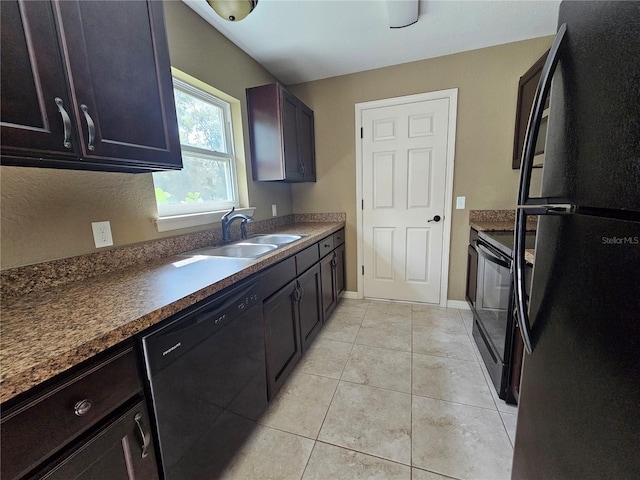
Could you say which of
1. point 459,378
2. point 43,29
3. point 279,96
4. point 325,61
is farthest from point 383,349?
point 325,61

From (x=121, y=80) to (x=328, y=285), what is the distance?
2034mm

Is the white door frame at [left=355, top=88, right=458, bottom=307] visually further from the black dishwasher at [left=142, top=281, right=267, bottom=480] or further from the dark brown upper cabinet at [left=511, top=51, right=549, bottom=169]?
the black dishwasher at [left=142, top=281, right=267, bottom=480]

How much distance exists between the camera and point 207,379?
3.33 feet

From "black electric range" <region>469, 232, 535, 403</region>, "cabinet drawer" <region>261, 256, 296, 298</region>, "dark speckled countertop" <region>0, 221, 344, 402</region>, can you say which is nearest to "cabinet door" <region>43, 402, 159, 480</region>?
"dark speckled countertop" <region>0, 221, 344, 402</region>

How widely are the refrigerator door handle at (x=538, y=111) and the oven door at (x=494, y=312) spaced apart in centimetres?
87

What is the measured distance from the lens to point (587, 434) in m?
0.56

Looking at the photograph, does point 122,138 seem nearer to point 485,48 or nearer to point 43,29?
point 43,29

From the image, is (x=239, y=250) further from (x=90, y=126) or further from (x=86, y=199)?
(x=90, y=126)

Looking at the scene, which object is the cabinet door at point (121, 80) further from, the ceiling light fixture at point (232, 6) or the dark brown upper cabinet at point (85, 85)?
the ceiling light fixture at point (232, 6)

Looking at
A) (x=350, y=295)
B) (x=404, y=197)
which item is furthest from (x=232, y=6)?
(x=350, y=295)

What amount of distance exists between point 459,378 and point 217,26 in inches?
118

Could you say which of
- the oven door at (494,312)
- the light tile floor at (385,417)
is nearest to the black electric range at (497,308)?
the oven door at (494,312)

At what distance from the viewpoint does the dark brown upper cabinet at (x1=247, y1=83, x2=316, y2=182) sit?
225 centimetres

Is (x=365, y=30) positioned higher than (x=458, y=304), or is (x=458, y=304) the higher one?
(x=365, y=30)
